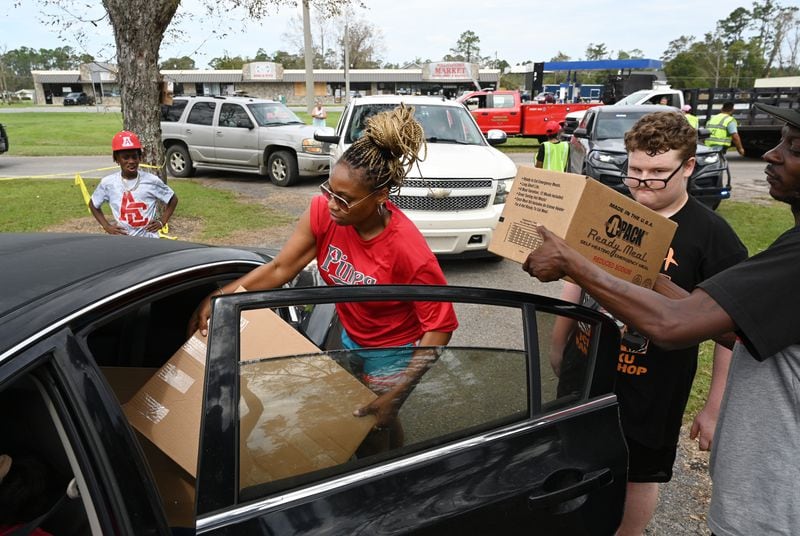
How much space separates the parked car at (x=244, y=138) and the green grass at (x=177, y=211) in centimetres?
106

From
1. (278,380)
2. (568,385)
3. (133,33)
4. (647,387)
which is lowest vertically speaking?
(647,387)

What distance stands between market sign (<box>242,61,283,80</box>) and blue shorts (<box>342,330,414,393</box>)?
70677 mm

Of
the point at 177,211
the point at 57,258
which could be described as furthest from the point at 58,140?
the point at 57,258

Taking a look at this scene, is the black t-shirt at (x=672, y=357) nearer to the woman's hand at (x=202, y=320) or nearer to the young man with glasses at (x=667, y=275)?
the young man with glasses at (x=667, y=275)

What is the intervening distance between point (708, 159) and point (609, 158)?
4.60 feet

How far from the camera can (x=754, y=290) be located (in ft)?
4.18

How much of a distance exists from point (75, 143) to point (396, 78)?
2061 inches

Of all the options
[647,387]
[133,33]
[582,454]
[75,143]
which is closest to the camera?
[582,454]

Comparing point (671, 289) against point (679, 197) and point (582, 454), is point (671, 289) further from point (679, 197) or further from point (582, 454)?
point (582, 454)

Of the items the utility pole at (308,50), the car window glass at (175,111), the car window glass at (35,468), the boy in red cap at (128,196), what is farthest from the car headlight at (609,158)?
the utility pole at (308,50)

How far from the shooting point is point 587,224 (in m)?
1.57

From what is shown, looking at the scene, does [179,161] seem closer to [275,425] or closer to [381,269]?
[381,269]

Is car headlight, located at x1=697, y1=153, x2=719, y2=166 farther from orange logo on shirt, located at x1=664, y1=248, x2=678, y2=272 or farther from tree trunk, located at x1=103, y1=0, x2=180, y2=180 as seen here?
tree trunk, located at x1=103, y1=0, x2=180, y2=180

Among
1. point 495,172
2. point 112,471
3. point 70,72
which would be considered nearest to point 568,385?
point 112,471
